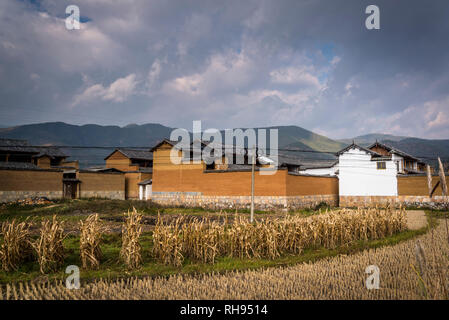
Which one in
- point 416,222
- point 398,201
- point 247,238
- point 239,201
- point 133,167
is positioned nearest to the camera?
point 247,238

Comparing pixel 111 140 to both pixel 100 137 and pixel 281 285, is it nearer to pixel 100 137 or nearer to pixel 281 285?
pixel 100 137

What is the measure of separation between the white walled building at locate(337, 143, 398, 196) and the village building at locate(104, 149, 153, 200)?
1787 cm

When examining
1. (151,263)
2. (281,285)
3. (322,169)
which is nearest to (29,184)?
(151,263)

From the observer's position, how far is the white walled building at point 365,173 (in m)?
23.3

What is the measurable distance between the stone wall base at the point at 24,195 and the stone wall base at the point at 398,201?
23.2 metres

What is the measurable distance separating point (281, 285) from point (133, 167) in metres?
32.0

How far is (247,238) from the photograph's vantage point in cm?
765

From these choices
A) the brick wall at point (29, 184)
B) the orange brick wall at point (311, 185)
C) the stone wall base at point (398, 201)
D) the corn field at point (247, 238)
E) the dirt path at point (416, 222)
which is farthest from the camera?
the brick wall at point (29, 184)

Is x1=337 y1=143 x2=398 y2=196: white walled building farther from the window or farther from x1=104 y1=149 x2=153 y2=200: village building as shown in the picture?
x1=104 y1=149 x2=153 y2=200: village building

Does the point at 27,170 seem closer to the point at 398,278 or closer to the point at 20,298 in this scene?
the point at 20,298

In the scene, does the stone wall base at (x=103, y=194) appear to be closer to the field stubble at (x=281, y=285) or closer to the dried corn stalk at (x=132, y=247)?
the dried corn stalk at (x=132, y=247)

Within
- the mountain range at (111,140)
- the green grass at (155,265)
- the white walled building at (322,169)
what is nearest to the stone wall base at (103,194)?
the white walled building at (322,169)
